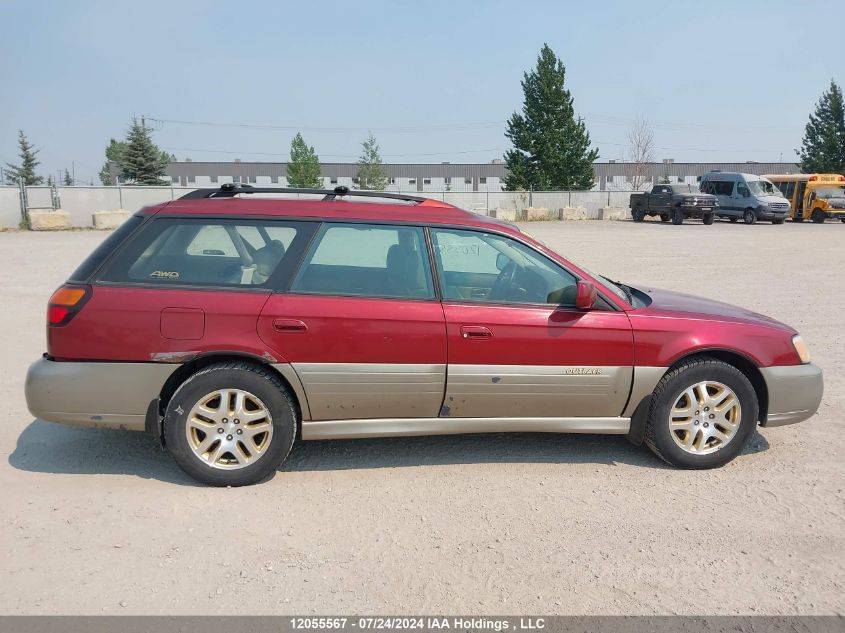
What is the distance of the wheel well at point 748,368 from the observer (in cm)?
425

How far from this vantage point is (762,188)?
32.6 m

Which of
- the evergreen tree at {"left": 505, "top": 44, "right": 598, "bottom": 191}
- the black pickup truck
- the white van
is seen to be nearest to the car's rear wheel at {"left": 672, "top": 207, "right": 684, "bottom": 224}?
the black pickup truck

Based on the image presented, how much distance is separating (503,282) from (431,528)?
5.29 feet

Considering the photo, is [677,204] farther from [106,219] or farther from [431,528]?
[431,528]

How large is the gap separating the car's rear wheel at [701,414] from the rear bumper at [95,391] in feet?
9.68

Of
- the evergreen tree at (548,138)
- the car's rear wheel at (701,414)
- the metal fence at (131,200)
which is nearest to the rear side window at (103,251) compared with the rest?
the car's rear wheel at (701,414)

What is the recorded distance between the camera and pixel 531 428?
4168mm

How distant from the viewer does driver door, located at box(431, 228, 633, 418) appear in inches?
A: 158

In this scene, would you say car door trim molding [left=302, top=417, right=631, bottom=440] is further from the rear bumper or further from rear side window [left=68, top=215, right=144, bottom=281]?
rear side window [left=68, top=215, right=144, bottom=281]

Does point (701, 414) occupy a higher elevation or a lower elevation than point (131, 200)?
lower

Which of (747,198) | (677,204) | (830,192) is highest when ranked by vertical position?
(830,192)

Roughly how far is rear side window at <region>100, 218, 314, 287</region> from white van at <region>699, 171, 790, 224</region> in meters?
32.3

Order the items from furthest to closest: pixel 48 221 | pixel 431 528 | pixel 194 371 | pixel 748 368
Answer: pixel 48 221 → pixel 748 368 → pixel 194 371 → pixel 431 528

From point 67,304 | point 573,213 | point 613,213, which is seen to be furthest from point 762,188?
point 67,304
